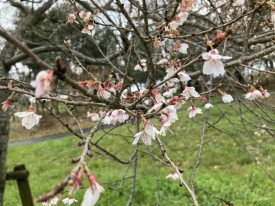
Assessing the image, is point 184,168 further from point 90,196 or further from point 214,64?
point 90,196

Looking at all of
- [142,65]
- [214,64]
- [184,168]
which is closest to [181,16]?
[142,65]

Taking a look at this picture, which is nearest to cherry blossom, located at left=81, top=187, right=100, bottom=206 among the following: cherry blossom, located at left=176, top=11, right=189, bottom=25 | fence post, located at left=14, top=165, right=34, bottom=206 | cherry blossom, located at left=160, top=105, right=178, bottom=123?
cherry blossom, located at left=160, top=105, right=178, bottom=123

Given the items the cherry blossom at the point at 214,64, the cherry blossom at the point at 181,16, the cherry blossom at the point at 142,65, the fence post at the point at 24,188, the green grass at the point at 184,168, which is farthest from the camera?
the green grass at the point at 184,168

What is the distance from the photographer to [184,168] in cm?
701

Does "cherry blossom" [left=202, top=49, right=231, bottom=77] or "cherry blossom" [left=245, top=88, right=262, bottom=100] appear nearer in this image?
"cherry blossom" [left=202, top=49, right=231, bottom=77]

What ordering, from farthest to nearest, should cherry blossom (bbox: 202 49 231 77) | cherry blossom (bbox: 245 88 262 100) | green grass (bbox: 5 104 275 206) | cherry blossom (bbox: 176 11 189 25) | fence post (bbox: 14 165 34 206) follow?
green grass (bbox: 5 104 275 206)
fence post (bbox: 14 165 34 206)
cherry blossom (bbox: 176 11 189 25)
cherry blossom (bbox: 245 88 262 100)
cherry blossom (bbox: 202 49 231 77)

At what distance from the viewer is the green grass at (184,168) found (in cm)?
479

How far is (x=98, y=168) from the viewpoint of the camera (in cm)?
787

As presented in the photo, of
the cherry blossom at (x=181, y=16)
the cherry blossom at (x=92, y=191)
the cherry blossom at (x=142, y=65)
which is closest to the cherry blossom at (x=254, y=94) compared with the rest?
the cherry blossom at (x=181, y=16)

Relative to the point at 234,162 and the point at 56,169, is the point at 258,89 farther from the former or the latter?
the point at 56,169

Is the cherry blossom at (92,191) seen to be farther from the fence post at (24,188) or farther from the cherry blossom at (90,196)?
the fence post at (24,188)

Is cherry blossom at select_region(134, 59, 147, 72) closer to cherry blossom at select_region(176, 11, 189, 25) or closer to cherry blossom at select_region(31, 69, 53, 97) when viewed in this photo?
cherry blossom at select_region(176, 11, 189, 25)

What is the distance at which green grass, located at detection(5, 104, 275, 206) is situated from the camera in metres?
4.79

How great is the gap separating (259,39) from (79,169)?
2567 millimetres
